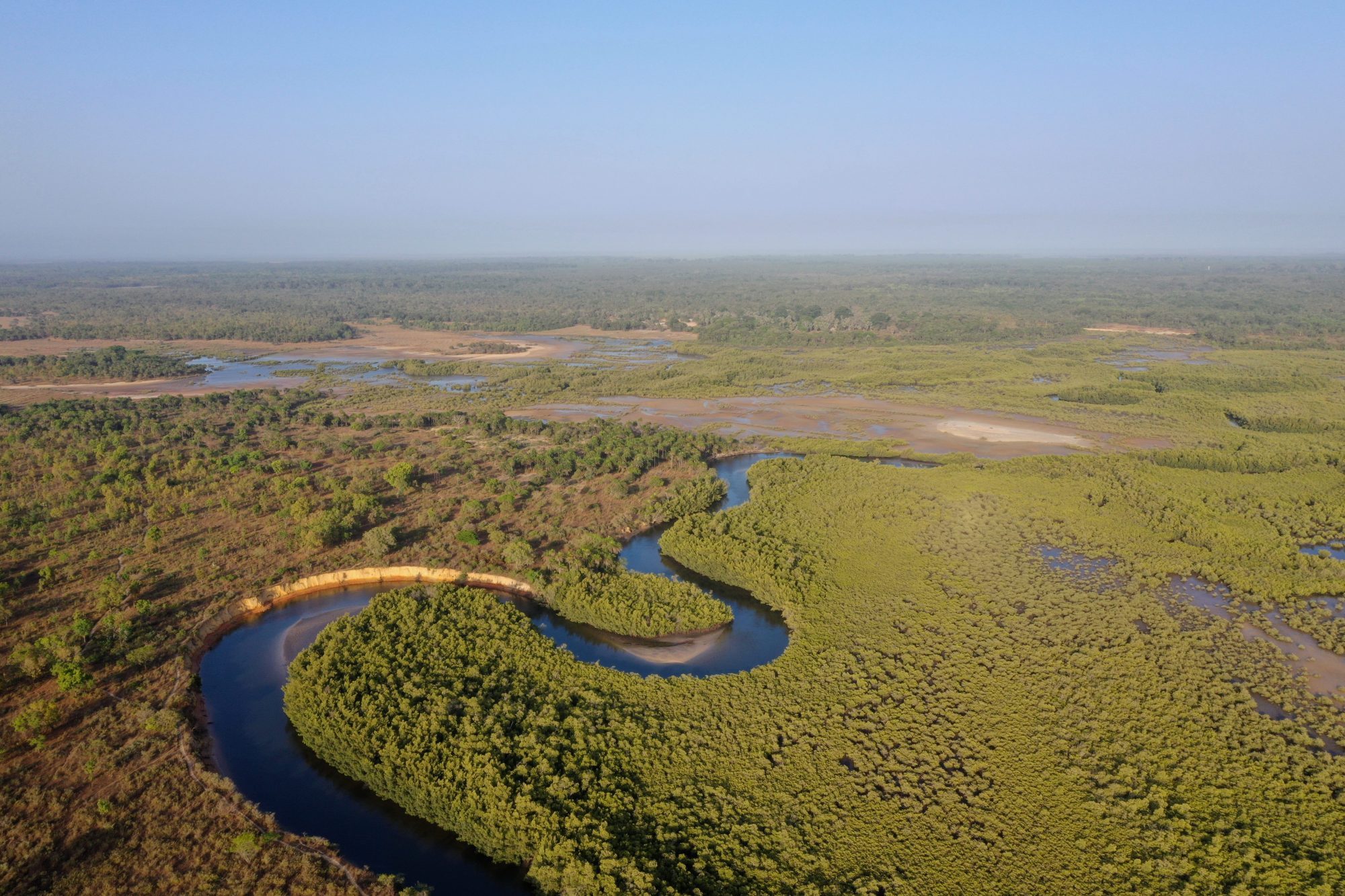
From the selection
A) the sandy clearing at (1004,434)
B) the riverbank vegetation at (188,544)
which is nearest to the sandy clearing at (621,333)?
the riverbank vegetation at (188,544)

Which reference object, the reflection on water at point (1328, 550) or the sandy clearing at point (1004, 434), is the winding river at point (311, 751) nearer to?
the reflection on water at point (1328, 550)

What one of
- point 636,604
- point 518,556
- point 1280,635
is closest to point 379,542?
point 518,556

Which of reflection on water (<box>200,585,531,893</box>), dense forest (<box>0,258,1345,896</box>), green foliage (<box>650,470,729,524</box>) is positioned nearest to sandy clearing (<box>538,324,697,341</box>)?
dense forest (<box>0,258,1345,896</box>)

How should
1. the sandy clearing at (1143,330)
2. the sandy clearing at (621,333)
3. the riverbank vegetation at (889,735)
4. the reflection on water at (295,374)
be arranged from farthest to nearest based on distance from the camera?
the sandy clearing at (621,333), the sandy clearing at (1143,330), the reflection on water at (295,374), the riverbank vegetation at (889,735)

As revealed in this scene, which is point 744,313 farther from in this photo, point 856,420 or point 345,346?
point 856,420

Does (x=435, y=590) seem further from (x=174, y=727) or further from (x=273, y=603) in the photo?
(x=174, y=727)

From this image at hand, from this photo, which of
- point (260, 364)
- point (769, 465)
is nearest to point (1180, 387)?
point (769, 465)

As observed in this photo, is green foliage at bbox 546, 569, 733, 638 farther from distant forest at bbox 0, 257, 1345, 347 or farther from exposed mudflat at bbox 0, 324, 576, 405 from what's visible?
distant forest at bbox 0, 257, 1345, 347
